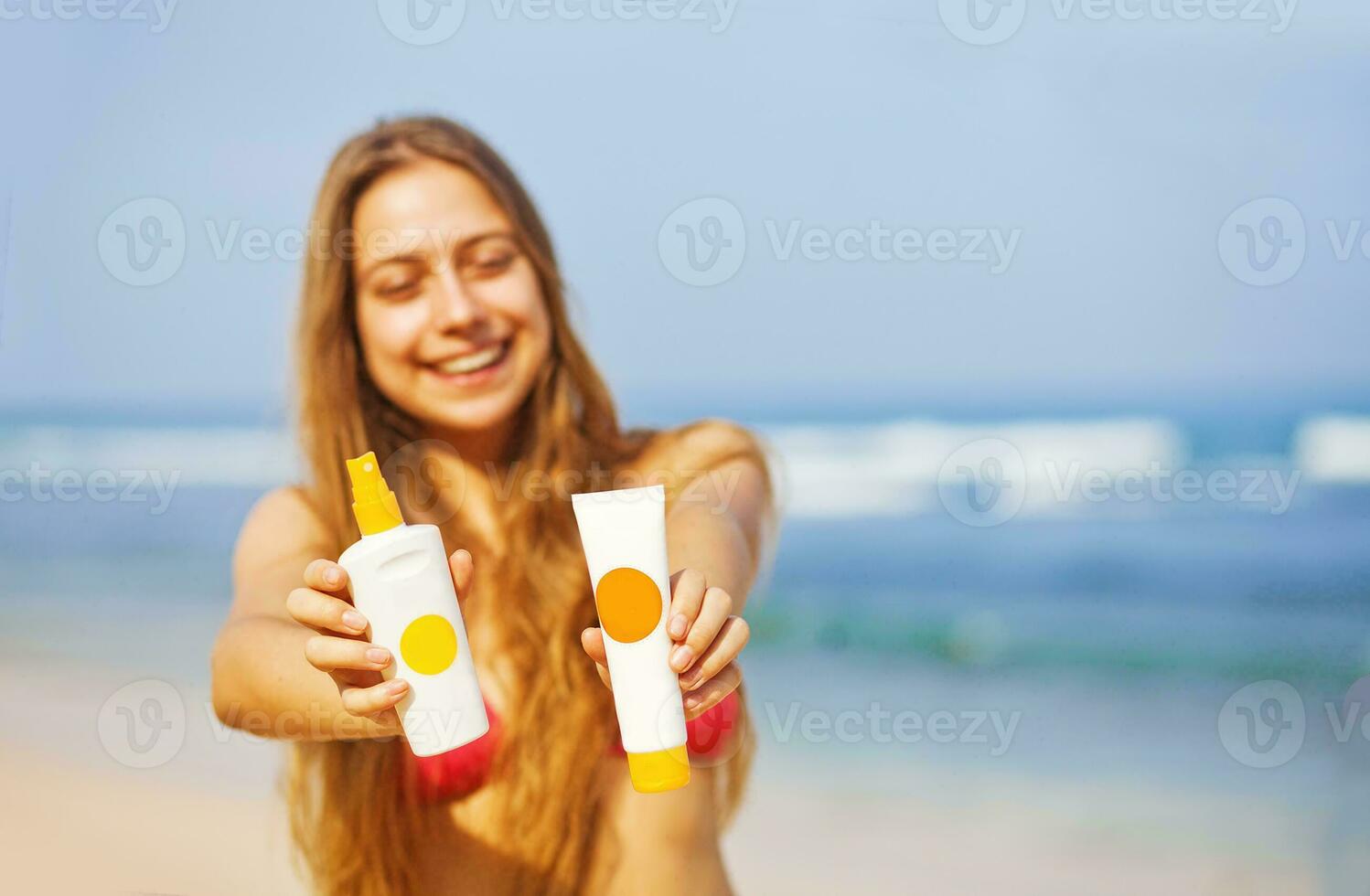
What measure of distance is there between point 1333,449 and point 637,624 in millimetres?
1104

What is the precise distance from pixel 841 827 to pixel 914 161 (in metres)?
0.75

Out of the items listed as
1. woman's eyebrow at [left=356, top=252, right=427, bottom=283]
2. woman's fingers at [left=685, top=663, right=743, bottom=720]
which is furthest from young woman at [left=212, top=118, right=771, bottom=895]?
woman's fingers at [left=685, top=663, right=743, bottom=720]

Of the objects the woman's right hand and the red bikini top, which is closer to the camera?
the woman's right hand

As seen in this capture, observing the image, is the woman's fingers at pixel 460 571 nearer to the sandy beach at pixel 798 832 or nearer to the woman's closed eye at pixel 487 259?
the woman's closed eye at pixel 487 259

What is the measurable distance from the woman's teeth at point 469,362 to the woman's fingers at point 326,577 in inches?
21.3

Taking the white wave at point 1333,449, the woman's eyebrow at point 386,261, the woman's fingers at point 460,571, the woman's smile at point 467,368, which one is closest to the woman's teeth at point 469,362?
the woman's smile at point 467,368

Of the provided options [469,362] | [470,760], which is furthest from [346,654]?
[469,362]

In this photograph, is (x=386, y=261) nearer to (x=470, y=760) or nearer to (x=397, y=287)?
(x=397, y=287)

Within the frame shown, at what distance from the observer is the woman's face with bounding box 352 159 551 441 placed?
1.25 m

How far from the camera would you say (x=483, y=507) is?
128 centimetres

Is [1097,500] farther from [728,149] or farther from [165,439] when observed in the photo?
[165,439]

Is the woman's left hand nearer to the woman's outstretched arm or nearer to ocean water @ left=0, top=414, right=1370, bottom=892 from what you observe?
the woman's outstretched arm

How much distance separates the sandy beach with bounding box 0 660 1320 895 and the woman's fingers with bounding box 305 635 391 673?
0.77 m

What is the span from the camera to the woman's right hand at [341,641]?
0.71m
